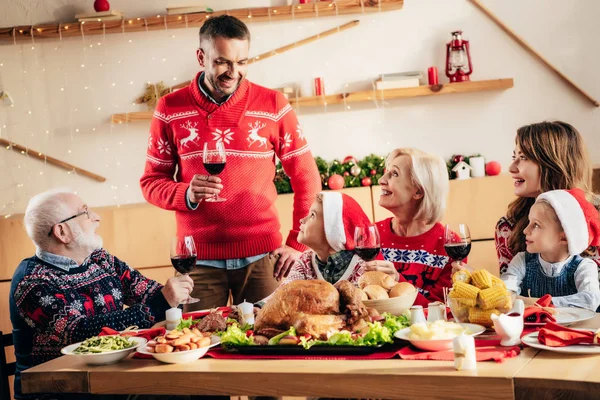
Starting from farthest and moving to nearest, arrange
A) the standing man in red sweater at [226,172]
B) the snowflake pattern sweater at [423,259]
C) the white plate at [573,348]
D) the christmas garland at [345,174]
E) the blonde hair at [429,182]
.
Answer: the christmas garland at [345,174]
the standing man in red sweater at [226,172]
the blonde hair at [429,182]
the snowflake pattern sweater at [423,259]
the white plate at [573,348]

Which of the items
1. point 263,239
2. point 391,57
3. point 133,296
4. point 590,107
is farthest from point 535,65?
point 133,296

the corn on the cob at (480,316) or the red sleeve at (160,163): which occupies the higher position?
the red sleeve at (160,163)

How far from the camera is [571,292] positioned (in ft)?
7.84

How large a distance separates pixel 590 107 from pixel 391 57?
49.5 inches

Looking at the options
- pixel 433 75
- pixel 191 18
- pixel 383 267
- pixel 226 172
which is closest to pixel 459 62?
pixel 433 75

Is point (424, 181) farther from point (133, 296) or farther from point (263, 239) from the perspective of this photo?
point (133, 296)

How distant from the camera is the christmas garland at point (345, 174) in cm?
440

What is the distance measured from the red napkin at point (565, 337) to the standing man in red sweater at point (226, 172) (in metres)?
1.36

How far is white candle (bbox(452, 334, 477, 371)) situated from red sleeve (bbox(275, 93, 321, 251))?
5.28ft

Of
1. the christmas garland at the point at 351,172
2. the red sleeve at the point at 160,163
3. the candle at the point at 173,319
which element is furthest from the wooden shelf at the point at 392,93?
the candle at the point at 173,319

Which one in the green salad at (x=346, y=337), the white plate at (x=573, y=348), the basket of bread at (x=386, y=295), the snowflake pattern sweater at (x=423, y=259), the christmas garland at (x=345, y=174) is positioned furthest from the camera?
the christmas garland at (x=345, y=174)

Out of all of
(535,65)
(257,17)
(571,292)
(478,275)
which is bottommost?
(571,292)

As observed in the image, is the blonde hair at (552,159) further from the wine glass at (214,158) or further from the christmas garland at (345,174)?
the christmas garland at (345,174)

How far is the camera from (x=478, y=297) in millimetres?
1857
